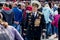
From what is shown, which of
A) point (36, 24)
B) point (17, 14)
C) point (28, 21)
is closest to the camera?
point (36, 24)

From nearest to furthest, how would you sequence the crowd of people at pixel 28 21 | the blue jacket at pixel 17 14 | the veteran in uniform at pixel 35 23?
the crowd of people at pixel 28 21 → the veteran in uniform at pixel 35 23 → the blue jacket at pixel 17 14

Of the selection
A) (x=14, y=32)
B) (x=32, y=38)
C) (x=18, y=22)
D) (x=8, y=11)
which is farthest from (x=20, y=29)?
(x=14, y=32)

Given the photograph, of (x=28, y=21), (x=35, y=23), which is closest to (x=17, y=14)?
(x=28, y=21)

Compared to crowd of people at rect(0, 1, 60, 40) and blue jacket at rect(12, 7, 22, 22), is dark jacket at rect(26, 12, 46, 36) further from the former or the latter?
blue jacket at rect(12, 7, 22, 22)

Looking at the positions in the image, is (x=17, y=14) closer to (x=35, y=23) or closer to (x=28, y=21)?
(x=28, y=21)

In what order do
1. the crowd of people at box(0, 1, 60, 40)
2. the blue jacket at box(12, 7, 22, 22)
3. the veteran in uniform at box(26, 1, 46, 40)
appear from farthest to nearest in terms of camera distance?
the blue jacket at box(12, 7, 22, 22)
the veteran in uniform at box(26, 1, 46, 40)
the crowd of people at box(0, 1, 60, 40)

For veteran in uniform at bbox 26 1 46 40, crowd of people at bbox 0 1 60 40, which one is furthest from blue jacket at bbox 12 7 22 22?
veteran in uniform at bbox 26 1 46 40

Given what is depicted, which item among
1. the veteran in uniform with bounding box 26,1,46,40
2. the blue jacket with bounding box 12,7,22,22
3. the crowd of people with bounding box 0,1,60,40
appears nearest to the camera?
the crowd of people with bounding box 0,1,60,40

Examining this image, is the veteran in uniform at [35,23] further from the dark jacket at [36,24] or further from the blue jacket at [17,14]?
the blue jacket at [17,14]

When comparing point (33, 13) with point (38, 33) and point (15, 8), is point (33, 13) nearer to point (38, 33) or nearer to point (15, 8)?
point (38, 33)

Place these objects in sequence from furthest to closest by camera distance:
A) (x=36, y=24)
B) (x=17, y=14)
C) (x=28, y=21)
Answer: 1. (x=17, y=14)
2. (x=28, y=21)
3. (x=36, y=24)

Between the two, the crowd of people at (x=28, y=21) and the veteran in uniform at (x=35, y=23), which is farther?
the veteran in uniform at (x=35, y=23)

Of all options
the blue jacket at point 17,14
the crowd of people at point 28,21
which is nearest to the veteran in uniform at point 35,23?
the crowd of people at point 28,21

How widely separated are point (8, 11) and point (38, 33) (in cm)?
225
